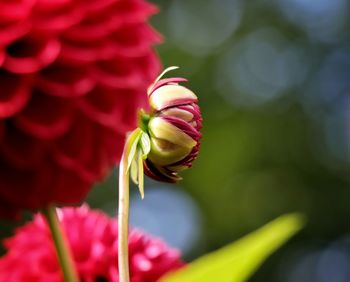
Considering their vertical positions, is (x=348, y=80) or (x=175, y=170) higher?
(x=348, y=80)

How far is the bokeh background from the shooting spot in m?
3.97

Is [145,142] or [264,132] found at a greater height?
[264,132]

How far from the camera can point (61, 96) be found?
1.59 ft

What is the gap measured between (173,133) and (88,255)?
0.41 ft

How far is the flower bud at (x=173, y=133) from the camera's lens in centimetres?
47

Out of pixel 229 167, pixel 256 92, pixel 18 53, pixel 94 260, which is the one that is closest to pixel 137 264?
pixel 94 260

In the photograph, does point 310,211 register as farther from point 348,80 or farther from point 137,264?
point 137,264

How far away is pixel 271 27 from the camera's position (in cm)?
479

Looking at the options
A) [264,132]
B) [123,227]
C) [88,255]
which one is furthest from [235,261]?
[264,132]

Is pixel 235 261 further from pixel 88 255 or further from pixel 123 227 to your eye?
pixel 88 255

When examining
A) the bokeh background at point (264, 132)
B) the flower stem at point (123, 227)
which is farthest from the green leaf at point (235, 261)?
the bokeh background at point (264, 132)

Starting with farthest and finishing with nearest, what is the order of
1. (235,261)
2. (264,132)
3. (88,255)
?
(264,132)
(88,255)
(235,261)

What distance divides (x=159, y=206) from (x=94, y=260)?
12.6 feet

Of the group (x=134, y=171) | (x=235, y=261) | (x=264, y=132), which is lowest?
(x=235, y=261)
